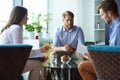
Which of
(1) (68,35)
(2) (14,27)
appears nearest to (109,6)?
(2) (14,27)

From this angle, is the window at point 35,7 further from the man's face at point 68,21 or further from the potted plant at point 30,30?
the man's face at point 68,21

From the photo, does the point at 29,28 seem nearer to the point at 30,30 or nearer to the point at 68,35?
the point at 30,30

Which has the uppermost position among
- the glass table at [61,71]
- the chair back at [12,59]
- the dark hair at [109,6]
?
the dark hair at [109,6]

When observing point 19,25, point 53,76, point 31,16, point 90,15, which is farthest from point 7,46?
point 90,15

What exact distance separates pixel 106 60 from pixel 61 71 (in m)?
1.69

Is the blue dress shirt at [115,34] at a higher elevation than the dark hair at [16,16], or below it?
below

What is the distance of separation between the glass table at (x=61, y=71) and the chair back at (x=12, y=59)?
1.13m

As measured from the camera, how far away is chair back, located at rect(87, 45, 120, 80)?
6.57ft

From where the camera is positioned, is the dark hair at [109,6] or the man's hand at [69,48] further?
the man's hand at [69,48]

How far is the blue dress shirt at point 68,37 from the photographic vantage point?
436 centimetres

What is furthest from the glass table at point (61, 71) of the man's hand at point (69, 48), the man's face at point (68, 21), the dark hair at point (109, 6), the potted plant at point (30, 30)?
the potted plant at point (30, 30)

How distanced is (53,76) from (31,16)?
200cm

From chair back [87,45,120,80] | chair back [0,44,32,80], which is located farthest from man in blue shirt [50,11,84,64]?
chair back [87,45,120,80]

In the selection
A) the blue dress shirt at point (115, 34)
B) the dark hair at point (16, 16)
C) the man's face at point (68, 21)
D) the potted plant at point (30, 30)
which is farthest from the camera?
the potted plant at point (30, 30)
